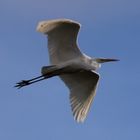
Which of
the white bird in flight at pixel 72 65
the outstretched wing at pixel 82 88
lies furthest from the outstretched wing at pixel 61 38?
the outstretched wing at pixel 82 88

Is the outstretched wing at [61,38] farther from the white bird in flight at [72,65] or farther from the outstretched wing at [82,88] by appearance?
the outstretched wing at [82,88]

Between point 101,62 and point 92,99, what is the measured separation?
1288 millimetres

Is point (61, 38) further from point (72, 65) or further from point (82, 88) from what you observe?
point (82, 88)

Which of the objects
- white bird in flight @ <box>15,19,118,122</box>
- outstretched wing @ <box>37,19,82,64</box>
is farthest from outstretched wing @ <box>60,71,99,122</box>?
outstretched wing @ <box>37,19,82,64</box>

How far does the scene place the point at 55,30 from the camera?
1129 inches

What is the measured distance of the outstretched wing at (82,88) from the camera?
29.2m

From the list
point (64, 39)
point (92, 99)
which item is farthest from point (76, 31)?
point (92, 99)

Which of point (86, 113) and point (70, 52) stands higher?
point (70, 52)

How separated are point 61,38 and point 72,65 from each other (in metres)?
1.02

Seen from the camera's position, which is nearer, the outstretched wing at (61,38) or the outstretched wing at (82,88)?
the outstretched wing at (61,38)

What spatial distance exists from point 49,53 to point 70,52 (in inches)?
29.4

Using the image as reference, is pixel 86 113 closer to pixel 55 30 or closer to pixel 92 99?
pixel 92 99

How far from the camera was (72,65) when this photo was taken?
2867cm

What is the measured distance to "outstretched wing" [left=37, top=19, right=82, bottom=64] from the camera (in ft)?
93.2
